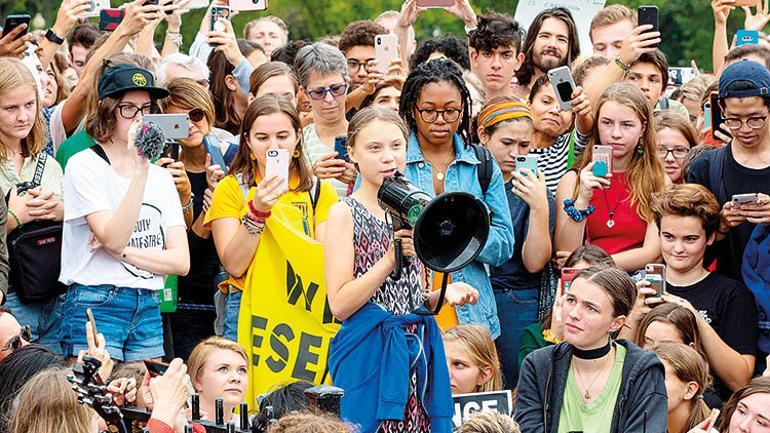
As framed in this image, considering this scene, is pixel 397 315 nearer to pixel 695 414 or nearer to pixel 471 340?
pixel 471 340

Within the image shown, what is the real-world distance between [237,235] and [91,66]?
1.42 meters

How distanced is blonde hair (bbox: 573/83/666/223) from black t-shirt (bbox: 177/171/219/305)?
7.01 feet

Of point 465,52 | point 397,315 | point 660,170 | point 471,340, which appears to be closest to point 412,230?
point 397,315

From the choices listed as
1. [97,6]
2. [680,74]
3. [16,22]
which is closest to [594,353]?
[16,22]

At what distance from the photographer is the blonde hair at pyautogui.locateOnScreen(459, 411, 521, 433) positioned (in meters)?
5.35

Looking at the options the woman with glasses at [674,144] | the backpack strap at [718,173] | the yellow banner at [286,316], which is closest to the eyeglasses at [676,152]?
the woman with glasses at [674,144]

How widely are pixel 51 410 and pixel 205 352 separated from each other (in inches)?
61.3

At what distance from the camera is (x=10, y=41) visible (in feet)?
25.5

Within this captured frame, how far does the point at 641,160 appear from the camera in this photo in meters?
8.05

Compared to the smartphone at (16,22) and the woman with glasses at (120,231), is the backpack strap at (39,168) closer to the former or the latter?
the woman with glasses at (120,231)

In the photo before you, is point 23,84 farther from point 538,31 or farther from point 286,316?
point 538,31

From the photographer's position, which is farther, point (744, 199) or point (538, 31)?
point (538, 31)

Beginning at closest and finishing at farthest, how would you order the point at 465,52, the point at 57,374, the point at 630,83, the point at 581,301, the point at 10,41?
the point at 57,374, the point at 581,301, the point at 10,41, the point at 630,83, the point at 465,52

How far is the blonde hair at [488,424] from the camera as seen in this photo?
5.35 m
